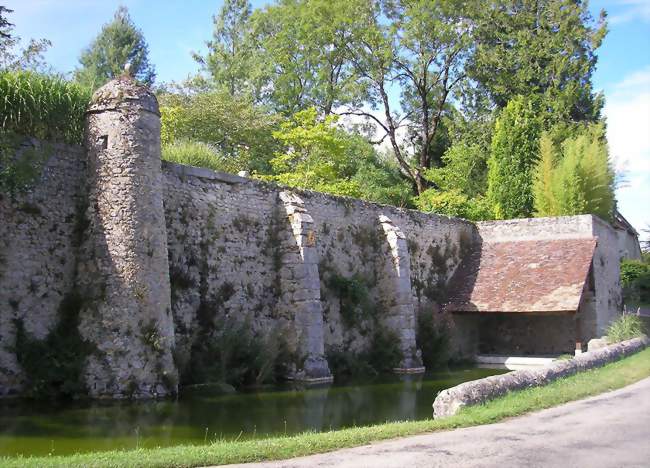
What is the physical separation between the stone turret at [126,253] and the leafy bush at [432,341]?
909 cm

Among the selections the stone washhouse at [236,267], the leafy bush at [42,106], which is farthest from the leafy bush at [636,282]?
the leafy bush at [42,106]

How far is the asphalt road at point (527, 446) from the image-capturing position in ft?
22.4

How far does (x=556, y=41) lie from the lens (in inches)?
1280

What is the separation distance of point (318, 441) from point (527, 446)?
7.09 ft

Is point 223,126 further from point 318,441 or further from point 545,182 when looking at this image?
point 318,441

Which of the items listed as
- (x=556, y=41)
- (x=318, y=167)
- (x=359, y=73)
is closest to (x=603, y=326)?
(x=318, y=167)

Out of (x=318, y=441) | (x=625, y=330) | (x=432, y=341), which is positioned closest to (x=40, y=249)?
(x=318, y=441)

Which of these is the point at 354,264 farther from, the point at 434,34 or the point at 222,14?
the point at 222,14

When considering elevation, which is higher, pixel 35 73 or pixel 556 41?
pixel 556 41

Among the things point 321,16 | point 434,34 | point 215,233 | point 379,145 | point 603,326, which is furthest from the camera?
point 379,145

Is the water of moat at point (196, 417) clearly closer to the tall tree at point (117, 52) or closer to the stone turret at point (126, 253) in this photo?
the stone turret at point (126, 253)

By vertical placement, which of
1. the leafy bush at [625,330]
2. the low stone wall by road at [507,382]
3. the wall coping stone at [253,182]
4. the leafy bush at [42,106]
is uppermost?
the leafy bush at [42,106]

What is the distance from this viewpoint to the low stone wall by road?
9742 millimetres

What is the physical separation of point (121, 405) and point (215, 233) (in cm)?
472
